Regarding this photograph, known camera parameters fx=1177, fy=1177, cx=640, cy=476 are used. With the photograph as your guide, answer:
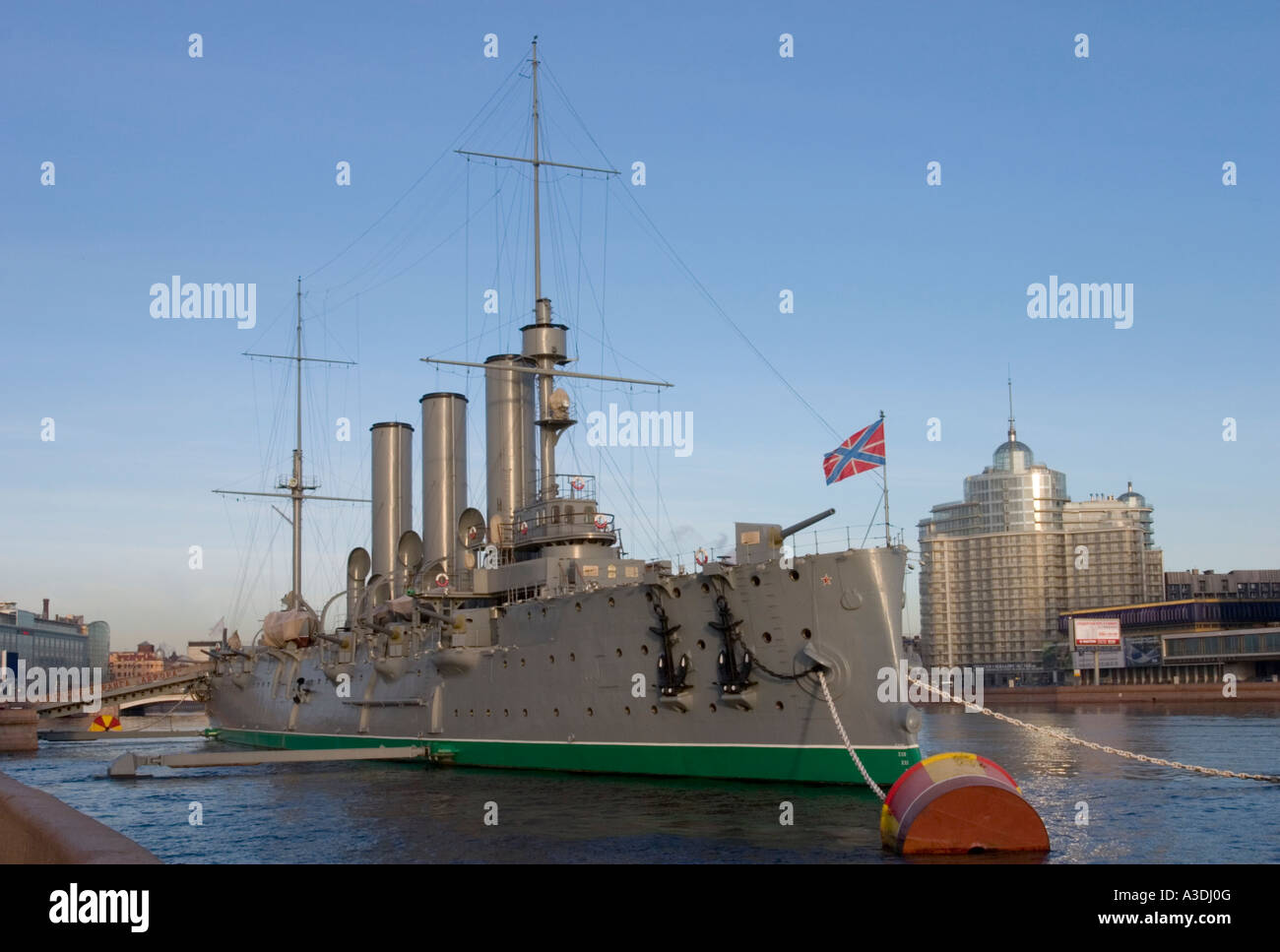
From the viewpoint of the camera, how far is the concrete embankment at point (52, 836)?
24.4 feet

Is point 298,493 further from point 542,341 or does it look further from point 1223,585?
point 1223,585

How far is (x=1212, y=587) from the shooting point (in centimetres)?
11656

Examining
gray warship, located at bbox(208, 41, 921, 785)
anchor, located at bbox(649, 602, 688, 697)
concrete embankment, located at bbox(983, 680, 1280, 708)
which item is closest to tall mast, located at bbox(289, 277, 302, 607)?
gray warship, located at bbox(208, 41, 921, 785)

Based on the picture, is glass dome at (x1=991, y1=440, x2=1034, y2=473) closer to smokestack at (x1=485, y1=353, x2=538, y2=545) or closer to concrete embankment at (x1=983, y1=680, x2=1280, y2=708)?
concrete embankment at (x1=983, y1=680, x2=1280, y2=708)

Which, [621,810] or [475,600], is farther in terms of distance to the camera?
[475,600]

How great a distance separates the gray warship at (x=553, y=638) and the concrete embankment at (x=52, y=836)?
1561cm

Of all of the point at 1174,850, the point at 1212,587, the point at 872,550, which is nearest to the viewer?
the point at 1174,850

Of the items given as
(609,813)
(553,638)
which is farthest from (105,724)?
(609,813)

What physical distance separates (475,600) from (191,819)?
12.6 meters

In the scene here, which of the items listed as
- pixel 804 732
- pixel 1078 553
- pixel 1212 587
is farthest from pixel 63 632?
pixel 804 732

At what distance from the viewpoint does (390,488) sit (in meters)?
46.7

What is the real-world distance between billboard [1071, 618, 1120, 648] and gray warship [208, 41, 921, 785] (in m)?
69.0
